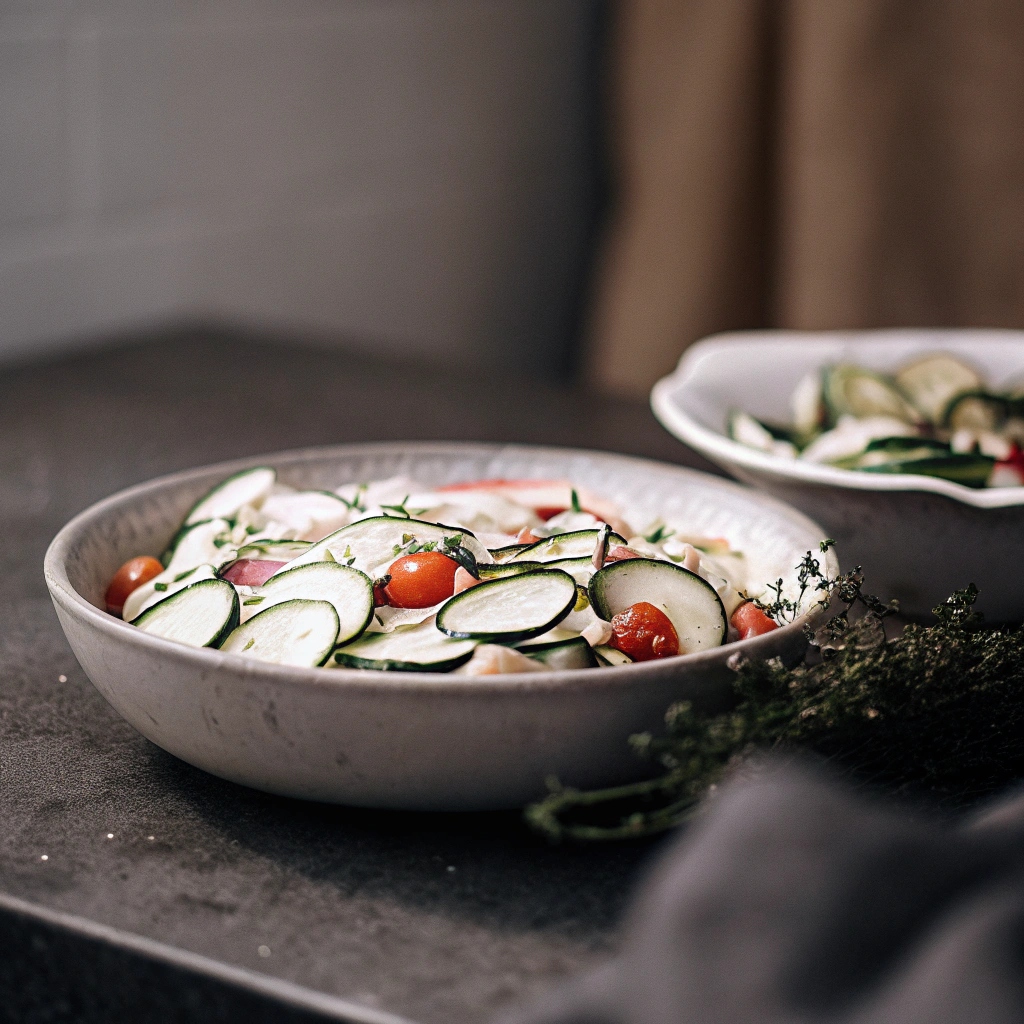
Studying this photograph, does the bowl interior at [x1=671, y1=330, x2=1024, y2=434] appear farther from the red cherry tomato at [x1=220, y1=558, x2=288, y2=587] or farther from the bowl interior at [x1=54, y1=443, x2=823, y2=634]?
the red cherry tomato at [x1=220, y1=558, x2=288, y2=587]

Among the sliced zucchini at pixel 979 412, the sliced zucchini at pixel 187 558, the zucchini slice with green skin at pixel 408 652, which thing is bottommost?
the sliced zucchini at pixel 187 558

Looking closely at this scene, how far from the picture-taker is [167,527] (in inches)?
35.5

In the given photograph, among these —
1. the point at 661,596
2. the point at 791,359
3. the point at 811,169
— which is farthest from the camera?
the point at 811,169

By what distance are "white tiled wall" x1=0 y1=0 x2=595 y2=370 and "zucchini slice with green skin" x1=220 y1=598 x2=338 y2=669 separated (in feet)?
4.25

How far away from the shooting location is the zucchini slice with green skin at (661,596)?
2.32 feet

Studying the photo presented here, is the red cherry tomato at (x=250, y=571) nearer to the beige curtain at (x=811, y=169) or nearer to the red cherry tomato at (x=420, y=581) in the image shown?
the red cherry tomato at (x=420, y=581)

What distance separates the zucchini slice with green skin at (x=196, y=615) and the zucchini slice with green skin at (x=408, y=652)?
0.07 metres

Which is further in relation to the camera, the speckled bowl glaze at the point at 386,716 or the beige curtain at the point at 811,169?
the beige curtain at the point at 811,169

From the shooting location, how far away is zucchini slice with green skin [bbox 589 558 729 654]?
2.32 ft

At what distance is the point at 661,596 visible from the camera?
71 cm

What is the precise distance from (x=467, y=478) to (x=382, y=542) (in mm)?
247

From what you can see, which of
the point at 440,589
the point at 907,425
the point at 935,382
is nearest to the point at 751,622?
the point at 440,589

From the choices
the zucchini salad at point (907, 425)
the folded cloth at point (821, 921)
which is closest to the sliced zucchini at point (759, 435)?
the zucchini salad at point (907, 425)

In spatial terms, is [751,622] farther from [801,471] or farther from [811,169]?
[811,169]
